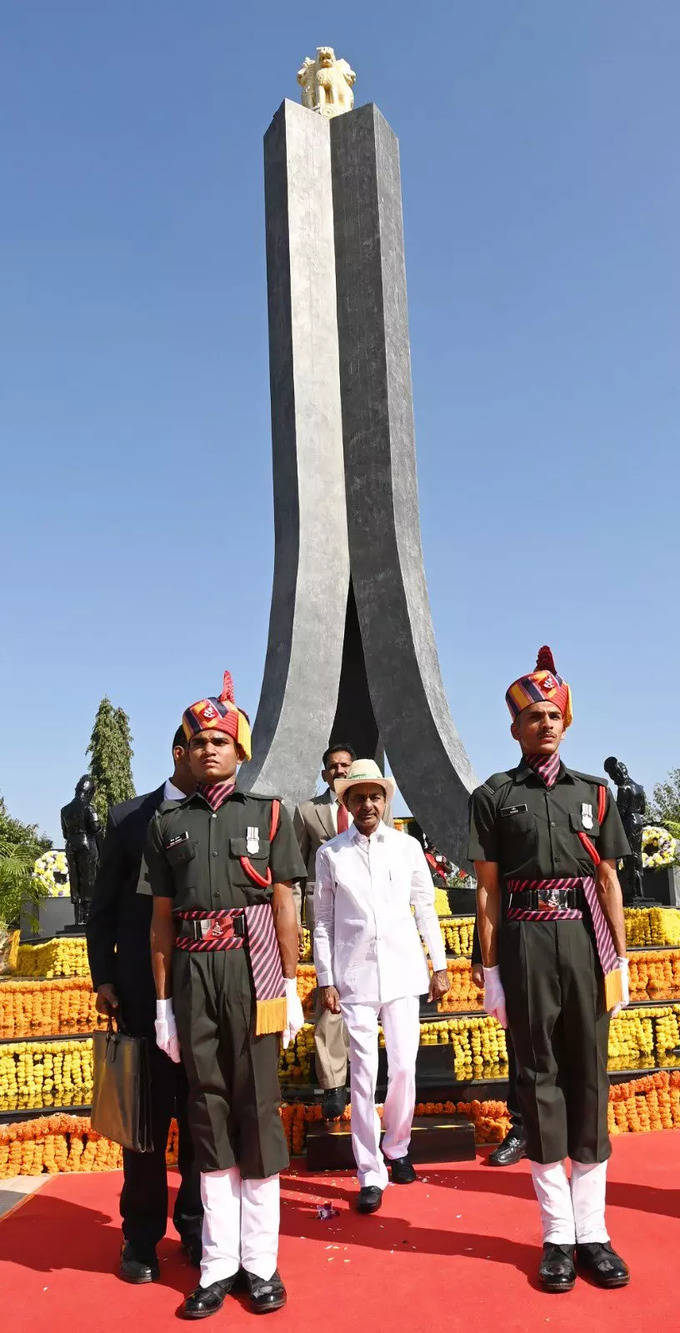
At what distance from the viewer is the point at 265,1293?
280 centimetres

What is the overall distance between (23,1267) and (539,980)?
181 centimetres

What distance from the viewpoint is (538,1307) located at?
2.74 metres

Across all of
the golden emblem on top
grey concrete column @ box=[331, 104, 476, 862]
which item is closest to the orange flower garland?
grey concrete column @ box=[331, 104, 476, 862]

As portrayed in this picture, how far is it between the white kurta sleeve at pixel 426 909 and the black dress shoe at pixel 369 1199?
80 centimetres

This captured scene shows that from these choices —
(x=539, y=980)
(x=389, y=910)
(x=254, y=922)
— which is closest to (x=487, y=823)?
(x=539, y=980)

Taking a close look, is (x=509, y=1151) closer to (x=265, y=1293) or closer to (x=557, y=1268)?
(x=557, y=1268)

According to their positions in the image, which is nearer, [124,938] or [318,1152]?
[124,938]

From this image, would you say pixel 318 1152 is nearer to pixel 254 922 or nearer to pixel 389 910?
pixel 389 910

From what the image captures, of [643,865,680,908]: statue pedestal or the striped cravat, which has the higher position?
the striped cravat

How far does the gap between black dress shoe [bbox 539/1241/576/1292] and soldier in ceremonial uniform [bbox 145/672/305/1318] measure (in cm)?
72

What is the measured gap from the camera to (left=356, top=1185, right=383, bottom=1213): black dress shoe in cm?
359

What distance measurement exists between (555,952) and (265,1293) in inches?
47.1

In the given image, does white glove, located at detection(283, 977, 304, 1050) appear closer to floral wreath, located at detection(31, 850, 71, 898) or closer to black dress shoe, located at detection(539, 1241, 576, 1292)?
black dress shoe, located at detection(539, 1241, 576, 1292)

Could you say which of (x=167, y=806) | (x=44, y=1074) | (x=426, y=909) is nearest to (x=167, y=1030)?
(x=167, y=806)
